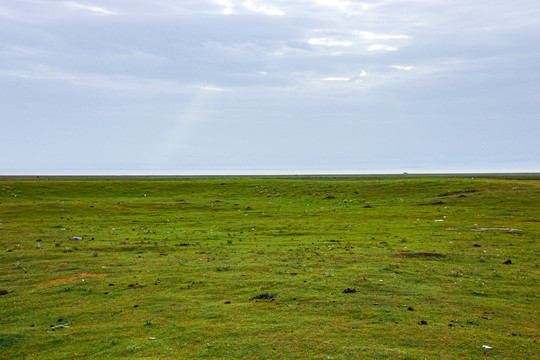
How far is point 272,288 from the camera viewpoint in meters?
17.6

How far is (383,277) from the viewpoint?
19.6m

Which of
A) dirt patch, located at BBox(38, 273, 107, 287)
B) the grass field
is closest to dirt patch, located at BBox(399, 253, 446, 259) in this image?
the grass field

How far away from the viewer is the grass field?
1177cm

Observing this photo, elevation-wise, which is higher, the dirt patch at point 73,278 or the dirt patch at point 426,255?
the dirt patch at point 426,255

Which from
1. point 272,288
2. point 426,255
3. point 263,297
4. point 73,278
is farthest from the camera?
point 426,255

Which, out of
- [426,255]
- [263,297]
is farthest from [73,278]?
[426,255]

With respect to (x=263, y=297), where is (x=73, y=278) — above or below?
below

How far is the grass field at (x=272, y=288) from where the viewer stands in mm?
11773

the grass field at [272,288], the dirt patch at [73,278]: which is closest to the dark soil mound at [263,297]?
the grass field at [272,288]

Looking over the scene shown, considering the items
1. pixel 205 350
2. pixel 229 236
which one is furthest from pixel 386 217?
pixel 205 350

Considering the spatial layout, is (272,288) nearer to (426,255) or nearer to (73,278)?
(73,278)

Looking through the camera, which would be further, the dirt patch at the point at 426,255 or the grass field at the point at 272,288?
the dirt patch at the point at 426,255

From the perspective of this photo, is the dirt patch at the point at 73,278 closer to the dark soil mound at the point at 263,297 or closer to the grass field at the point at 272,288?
the grass field at the point at 272,288

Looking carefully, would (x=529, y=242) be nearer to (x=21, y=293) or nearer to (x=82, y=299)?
(x=82, y=299)
